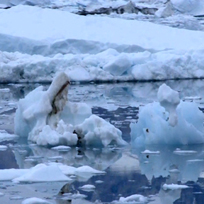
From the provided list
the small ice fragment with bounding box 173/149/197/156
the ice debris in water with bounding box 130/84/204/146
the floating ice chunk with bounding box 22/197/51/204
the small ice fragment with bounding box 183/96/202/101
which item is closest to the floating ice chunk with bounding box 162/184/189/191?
the floating ice chunk with bounding box 22/197/51/204

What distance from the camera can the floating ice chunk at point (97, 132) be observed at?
634cm

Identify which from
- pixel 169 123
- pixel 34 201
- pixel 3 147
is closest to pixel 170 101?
pixel 169 123

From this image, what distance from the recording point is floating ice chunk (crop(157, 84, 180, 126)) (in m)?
6.27

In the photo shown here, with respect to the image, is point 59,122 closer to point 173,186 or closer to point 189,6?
point 173,186

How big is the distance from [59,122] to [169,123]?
3.02 feet

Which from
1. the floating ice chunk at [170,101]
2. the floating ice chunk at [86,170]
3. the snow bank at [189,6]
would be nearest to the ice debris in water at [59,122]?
the floating ice chunk at [170,101]

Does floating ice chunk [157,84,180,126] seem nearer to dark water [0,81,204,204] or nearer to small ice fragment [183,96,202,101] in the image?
dark water [0,81,204,204]

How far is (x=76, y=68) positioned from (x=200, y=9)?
2147cm

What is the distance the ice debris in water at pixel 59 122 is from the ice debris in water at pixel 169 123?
0.67 ft

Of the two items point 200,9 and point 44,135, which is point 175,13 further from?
point 44,135

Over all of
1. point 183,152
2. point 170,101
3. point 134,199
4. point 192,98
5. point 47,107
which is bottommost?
point 192,98

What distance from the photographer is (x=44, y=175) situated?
4906mm

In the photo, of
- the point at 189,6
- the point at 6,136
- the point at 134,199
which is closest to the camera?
the point at 134,199

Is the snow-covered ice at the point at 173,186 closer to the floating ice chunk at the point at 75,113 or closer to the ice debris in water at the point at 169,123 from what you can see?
the ice debris in water at the point at 169,123
